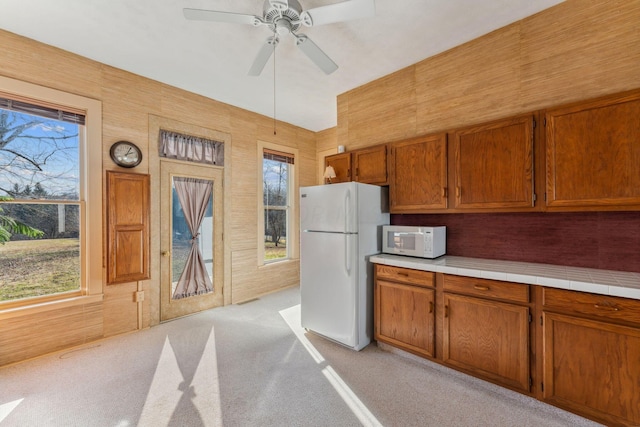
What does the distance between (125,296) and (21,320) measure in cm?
79

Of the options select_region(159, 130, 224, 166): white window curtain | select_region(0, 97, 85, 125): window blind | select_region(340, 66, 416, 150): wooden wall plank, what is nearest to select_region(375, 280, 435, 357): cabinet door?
select_region(340, 66, 416, 150): wooden wall plank

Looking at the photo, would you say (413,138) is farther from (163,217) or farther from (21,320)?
(21,320)

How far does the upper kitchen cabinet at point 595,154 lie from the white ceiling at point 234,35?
99 centimetres

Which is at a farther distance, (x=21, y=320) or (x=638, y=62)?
(x=21, y=320)

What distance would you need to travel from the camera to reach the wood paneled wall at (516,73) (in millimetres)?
1931

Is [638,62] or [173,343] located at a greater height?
[638,62]

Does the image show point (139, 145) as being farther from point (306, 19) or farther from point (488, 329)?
point (488, 329)

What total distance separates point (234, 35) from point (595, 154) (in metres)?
2.99

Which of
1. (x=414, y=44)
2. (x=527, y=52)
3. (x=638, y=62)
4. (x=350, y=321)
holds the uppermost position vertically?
(x=414, y=44)

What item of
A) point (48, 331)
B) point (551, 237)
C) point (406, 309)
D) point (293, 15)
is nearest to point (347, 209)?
point (406, 309)

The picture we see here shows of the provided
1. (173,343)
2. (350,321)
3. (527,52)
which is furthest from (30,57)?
(527,52)

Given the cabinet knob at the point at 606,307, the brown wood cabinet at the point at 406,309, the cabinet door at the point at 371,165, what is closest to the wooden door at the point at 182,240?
the cabinet door at the point at 371,165

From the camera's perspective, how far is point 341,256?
2715mm

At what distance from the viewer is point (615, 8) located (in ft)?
6.31
